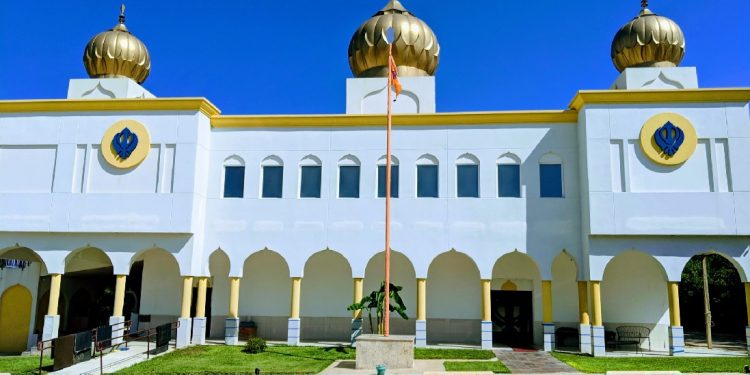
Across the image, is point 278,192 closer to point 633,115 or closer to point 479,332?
point 479,332

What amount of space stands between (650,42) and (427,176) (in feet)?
33.8

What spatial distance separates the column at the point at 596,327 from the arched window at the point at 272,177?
39.8 ft

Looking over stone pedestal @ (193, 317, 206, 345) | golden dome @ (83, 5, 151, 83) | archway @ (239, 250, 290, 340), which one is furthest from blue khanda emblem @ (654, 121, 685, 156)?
golden dome @ (83, 5, 151, 83)

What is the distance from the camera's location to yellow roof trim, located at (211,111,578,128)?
22516mm

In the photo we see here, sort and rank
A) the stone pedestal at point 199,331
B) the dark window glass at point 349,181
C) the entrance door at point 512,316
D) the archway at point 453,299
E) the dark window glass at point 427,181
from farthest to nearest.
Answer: the entrance door at point 512,316 → the archway at point 453,299 → the dark window glass at point 349,181 → the dark window glass at point 427,181 → the stone pedestal at point 199,331

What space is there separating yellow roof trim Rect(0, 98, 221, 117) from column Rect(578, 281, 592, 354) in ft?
51.5

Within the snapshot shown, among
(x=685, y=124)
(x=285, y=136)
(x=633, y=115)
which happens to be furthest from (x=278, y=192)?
(x=685, y=124)

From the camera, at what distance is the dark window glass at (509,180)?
2238cm

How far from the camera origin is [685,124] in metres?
21.0

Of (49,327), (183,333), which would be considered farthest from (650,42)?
(49,327)

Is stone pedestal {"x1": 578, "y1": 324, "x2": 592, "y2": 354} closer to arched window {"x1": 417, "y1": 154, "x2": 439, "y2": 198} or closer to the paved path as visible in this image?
the paved path

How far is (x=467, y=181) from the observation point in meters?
22.7

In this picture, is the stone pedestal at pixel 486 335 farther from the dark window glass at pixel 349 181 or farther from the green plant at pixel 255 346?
the green plant at pixel 255 346

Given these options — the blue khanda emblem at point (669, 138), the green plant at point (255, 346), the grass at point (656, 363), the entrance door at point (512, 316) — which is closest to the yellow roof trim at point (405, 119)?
the blue khanda emblem at point (669, 138)
